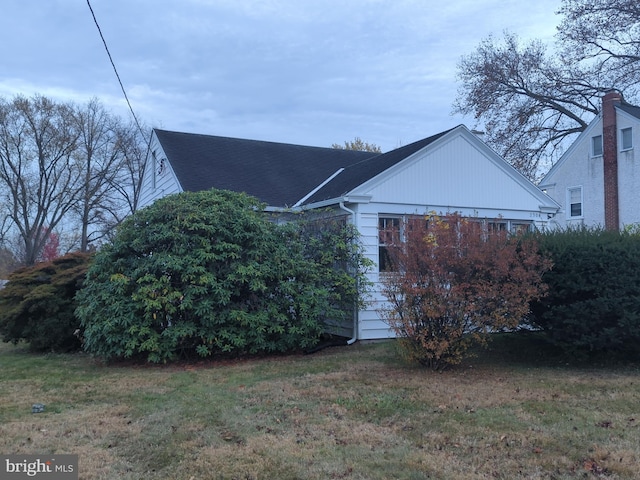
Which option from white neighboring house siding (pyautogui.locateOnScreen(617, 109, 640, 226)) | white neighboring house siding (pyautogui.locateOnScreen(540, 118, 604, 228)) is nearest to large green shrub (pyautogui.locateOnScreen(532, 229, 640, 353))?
white neighboring house siding (pyautogui.locateOnScreen(617, 109, 640, 226))

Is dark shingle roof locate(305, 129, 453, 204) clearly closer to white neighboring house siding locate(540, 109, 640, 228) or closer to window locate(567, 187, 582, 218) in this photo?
white neighboring house siding locate(540, 109, 640, 228)

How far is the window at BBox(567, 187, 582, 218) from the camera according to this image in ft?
78.4

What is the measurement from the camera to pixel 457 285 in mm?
7211

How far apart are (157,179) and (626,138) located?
18672 millimetres

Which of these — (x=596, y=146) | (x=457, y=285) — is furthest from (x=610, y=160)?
(x=457, y=285)

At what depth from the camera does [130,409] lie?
19.8ft

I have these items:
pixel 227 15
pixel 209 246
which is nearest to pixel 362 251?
pixel 209 246

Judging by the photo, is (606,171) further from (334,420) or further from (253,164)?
(334,420)

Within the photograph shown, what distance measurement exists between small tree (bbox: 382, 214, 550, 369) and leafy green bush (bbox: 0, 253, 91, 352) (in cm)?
699

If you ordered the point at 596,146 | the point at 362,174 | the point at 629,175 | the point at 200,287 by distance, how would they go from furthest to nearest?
the point at 596,146 → the point at 629,175 → the point at 362,174 → the point at 200,287

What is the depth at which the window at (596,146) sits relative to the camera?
23.0 meters

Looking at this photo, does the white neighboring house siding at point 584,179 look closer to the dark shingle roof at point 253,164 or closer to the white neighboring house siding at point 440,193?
the white neighboring house siding at point 440,193

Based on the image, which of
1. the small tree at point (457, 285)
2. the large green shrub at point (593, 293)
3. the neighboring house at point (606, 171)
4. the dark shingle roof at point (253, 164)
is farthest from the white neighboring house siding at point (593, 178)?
the small tree at point (457, 285)

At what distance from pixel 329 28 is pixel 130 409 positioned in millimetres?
10243
